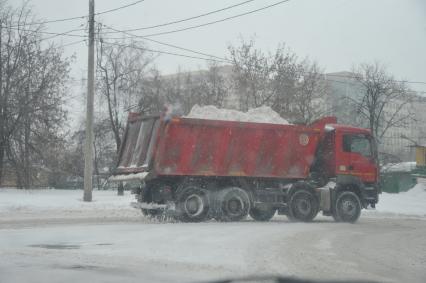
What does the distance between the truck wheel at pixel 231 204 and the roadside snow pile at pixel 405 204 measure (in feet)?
30.6

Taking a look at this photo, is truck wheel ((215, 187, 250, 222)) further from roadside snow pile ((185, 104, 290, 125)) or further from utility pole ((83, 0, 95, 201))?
utility pole ((83, 0, 95, 201))

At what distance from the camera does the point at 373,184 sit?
2122 centimetres

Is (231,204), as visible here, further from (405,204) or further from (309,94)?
(309,94)

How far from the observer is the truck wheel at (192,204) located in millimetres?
18047

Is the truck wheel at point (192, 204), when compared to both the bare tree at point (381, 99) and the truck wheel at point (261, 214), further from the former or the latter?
the bare tree at point (381, 99)

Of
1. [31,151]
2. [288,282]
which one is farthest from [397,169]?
[288,282]

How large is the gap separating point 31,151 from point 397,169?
26.2 meters

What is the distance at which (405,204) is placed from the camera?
30.5 meters

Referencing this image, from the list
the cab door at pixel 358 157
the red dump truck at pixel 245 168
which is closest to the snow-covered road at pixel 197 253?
the red dump truck at pixel 245 168

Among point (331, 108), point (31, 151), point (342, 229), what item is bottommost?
point (342, 229)

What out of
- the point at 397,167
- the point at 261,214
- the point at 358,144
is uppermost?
the point at 358,144

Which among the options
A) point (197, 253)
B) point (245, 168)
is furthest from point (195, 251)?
point (245, 168)

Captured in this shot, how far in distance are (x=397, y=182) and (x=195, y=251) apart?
105 ft

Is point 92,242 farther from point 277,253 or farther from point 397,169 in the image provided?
point 397,169
